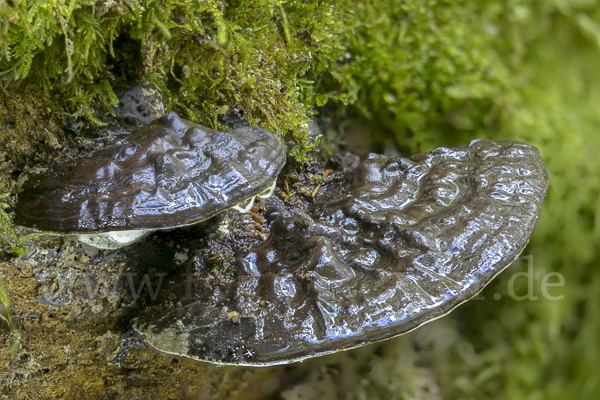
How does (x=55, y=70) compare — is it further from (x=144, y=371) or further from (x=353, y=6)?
(x=353, y=6)

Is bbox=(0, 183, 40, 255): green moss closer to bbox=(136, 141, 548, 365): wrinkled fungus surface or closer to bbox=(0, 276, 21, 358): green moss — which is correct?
bbox=(0, 276, 21, 358): green moss

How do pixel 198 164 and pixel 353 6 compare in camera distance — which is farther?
pixel 353 6

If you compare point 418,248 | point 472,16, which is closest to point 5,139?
point 418,248

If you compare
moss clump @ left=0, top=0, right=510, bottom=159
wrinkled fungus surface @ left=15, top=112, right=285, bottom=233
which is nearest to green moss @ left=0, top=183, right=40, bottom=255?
wrinkled fungus surface @ left=15, top=112, right=285, bottom=233

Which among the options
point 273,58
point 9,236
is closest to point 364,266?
point 273,58

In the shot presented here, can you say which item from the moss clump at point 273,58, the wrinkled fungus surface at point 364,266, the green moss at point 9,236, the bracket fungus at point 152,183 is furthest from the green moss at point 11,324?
the moss clump at point 273,58

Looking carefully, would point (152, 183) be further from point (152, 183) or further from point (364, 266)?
point (364, 266)
